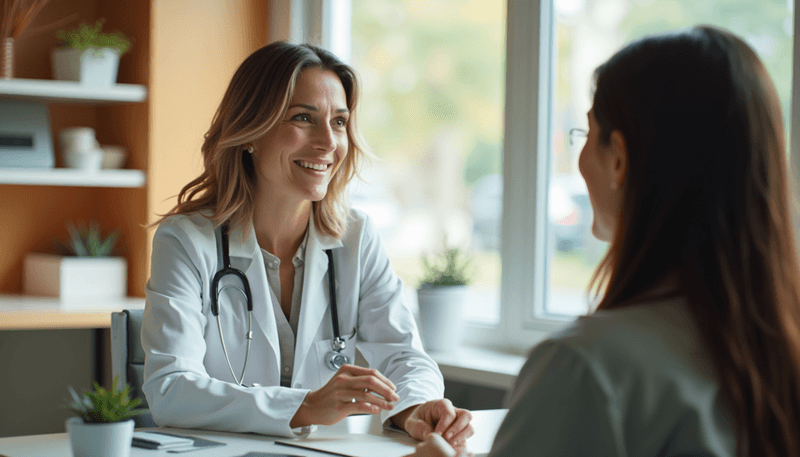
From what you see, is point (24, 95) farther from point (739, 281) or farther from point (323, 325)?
point (739, 281)

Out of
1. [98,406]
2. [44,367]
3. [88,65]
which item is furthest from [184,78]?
[98,406]

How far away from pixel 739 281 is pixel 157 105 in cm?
267

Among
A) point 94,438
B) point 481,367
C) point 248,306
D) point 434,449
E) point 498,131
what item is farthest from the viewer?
point 498,131

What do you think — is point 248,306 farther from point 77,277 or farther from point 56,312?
point 77,277

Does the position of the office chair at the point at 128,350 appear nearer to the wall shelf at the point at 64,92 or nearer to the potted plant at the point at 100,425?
the potted plant at the point at 100,425

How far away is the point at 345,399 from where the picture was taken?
1440mm

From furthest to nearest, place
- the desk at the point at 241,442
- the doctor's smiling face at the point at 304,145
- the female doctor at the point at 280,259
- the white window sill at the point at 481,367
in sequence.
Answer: the white window sill at the point at 481,367 → the doctor's smiling face at the point at 304,145 → the female doctor at the point at 280,259 → the desk at the point at 241,442

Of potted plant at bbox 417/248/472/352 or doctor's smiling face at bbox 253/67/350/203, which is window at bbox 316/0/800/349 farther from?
doctor's smiling face at bbox 253/67/350/203

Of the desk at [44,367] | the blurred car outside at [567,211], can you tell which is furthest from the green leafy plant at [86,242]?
the blurred car outside at [567,211]

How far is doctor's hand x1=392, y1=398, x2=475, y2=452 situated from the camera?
1415 millimetres

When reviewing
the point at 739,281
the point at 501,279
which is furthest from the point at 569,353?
the point at 501,279

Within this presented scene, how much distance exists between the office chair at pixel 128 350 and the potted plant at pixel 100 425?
2.26ft

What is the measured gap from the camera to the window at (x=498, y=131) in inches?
103

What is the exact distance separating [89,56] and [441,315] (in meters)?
1.63
